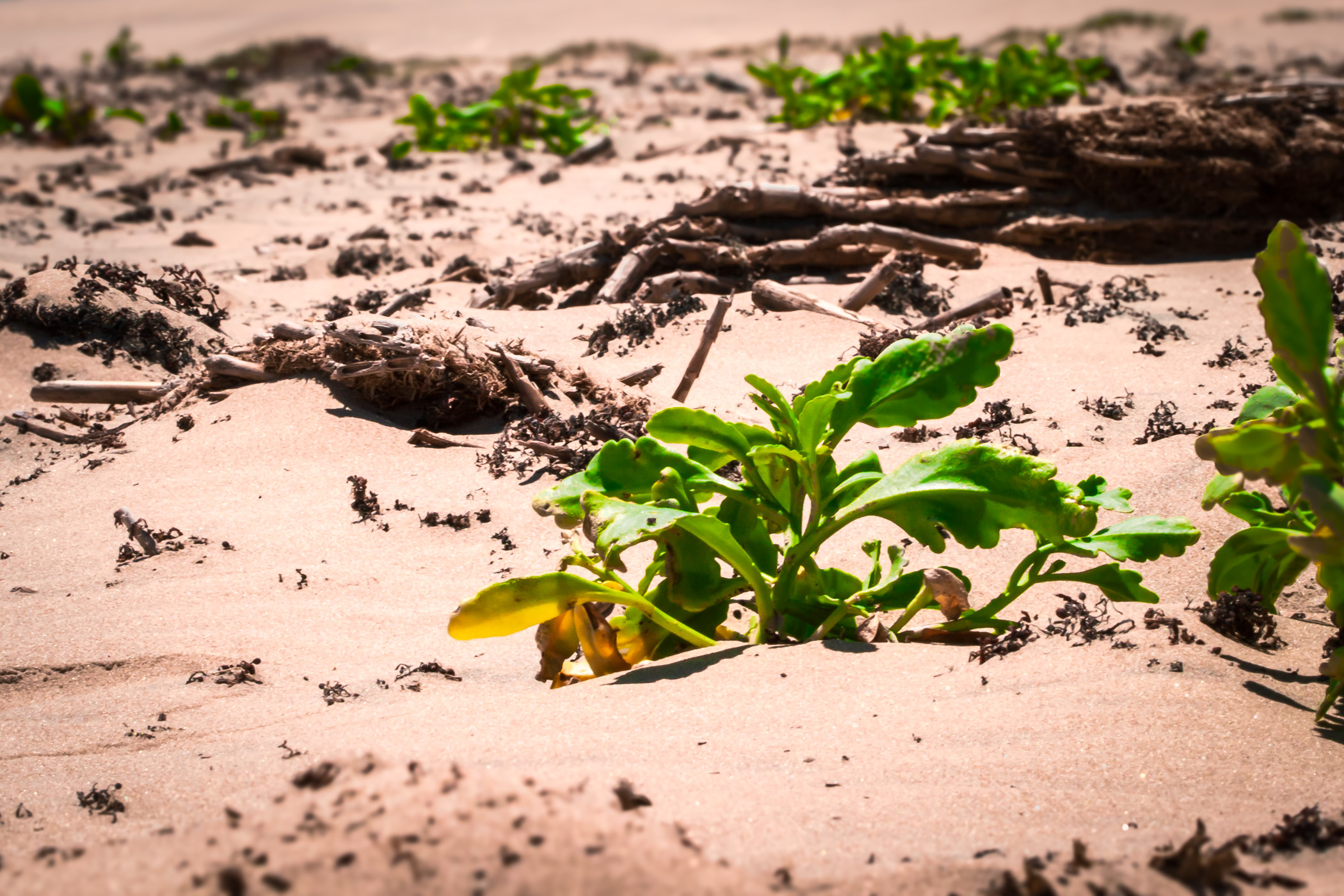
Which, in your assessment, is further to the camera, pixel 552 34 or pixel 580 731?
pixel 552 34

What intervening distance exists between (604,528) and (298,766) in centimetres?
84

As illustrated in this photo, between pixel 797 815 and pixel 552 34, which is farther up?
pixel 552 34

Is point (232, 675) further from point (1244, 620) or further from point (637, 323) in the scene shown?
point (637, 323)

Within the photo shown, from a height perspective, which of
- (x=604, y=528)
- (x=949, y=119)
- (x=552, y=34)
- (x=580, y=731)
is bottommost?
(x=580, y=731)

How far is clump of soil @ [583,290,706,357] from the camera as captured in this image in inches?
208

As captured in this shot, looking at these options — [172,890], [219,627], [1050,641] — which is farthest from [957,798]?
[219,627]

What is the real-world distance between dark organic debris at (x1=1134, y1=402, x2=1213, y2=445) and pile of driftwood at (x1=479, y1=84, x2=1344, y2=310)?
247 centimetres

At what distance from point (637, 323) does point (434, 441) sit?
4.71 feet

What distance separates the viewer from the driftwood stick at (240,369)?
4.76m

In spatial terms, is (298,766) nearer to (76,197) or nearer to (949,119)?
(949,119)

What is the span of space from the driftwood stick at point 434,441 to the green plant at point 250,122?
9967mm

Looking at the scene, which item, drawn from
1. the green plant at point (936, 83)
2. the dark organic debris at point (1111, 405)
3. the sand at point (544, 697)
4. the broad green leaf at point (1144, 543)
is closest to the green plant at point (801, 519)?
the broad green leaf at point (1144, 543)

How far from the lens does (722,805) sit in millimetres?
1930

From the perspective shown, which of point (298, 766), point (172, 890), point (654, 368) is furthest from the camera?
point (654, 368)
